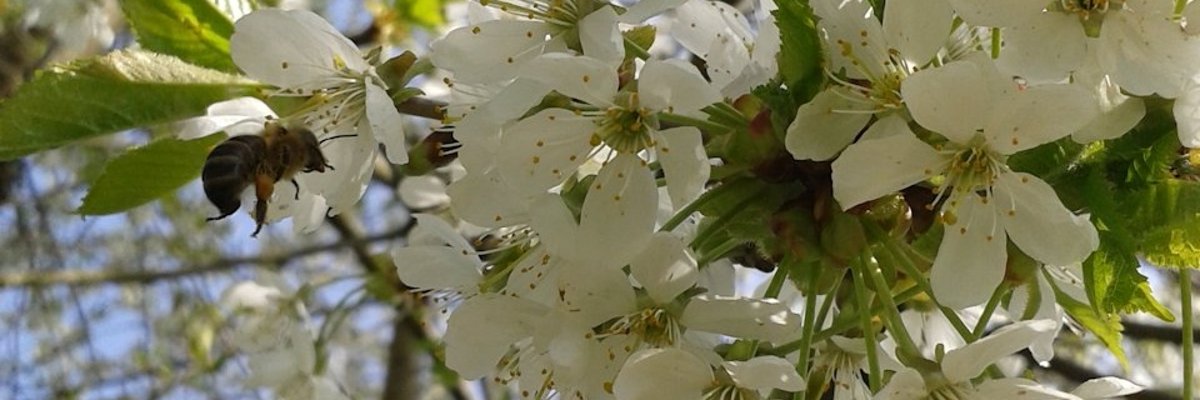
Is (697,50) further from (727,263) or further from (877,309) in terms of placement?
(877,309)

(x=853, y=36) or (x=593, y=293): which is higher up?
(x=853, y=36)

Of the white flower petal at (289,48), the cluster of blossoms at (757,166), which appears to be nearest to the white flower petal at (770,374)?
the cluster of blossoms at (757,166)

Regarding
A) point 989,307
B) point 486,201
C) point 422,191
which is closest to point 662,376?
point 486,201

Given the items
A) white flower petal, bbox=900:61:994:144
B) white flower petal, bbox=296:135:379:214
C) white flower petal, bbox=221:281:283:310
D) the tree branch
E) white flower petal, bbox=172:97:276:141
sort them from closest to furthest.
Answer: white flower petal, bbox=900:61:994:144
white flower petal, bbox=296:135:379:214
white flower petal, bbox=172:97:276:141
white flower petal, bbox=221:281:283:310
the tree branch

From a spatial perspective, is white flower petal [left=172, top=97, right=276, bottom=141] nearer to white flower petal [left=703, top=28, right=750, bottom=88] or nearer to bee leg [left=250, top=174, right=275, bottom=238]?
bee leg [left=250, top=174, right=275, bottom=238]

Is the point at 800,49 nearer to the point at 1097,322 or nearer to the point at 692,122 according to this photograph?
the point at 692,122

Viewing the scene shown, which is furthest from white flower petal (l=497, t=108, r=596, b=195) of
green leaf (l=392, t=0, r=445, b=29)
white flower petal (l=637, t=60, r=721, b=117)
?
green leaf (l=392, t=0, r=445, b=29)
